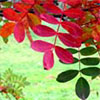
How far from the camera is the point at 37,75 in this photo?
5.16 metres

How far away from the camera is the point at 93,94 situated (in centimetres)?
441

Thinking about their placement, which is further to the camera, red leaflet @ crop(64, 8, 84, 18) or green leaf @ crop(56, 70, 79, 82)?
green leaf @ crop(56, 70, 79, 82)

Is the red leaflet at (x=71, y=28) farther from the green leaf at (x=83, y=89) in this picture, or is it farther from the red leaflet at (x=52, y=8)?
the green leaf at (x=83, y=89)

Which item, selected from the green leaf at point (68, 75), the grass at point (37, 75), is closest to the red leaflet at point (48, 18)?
the green leaf at point (68, 75)

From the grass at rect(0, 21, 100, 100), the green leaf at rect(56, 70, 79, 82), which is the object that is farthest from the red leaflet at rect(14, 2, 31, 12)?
the grass at rect(0, 21, 100, 100)

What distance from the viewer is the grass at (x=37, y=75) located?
14.5ft

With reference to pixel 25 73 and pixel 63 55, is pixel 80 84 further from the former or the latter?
pixel 25 73

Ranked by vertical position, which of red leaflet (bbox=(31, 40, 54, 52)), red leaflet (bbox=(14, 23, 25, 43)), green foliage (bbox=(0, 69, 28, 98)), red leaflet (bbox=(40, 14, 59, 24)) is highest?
red leaflet (bbox=(40, 14, 59, 24))

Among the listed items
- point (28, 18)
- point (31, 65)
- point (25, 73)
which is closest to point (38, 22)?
point (28, 18)

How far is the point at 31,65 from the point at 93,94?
1529mm

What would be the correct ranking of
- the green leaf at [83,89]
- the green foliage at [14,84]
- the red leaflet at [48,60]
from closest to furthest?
the red leaflet at [48,60] < the green leaf at [83,89] < the green foliage at [14,84]

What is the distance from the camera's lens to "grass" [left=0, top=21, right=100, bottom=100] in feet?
14.5

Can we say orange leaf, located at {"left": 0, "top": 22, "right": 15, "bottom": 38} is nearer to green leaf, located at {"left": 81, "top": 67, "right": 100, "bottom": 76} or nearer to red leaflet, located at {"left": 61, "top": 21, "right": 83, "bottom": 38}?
red leaflet, located at {"left": 61, "top": 21, "right": 83, "bottom": 38}

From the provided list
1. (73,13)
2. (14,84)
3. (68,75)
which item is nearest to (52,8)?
(73,13)
